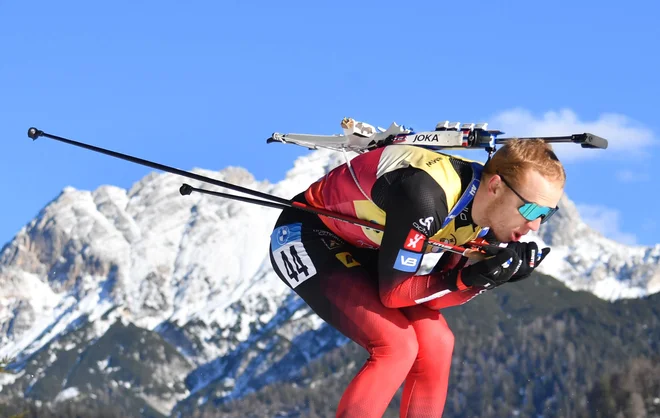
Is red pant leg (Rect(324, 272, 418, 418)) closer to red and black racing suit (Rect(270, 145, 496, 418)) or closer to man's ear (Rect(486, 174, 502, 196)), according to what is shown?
red and black racing suit (Rect(270, 145, 496, 418))

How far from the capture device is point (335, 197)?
305 inches

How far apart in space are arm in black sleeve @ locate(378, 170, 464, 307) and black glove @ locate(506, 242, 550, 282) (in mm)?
461

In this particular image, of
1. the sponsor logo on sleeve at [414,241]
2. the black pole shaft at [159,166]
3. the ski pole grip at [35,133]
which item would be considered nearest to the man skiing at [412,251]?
the sponsor logo on sleeve at [414,241]

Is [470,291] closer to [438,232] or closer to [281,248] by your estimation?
[438,232]

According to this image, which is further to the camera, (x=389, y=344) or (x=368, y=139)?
(x=368, y=139)

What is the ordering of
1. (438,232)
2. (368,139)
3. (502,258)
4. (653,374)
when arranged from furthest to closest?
(653,374), (368,139), (438,232), (502,258)

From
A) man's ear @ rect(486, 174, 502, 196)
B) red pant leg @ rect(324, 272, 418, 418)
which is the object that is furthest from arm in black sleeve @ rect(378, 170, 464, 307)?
man's ear @ rect(486, 174, 502, 196)

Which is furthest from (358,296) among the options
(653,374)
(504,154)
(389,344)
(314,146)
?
(653,374)

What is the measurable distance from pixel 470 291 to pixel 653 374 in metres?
147

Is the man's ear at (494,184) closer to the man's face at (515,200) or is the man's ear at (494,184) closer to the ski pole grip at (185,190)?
the man's face at (515,200)

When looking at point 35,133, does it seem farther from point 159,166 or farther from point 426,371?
point 426,371

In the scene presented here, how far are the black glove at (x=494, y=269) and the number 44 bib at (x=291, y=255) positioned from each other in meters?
1.27

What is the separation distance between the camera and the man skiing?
6961mm

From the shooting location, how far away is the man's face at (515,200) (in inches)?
273
